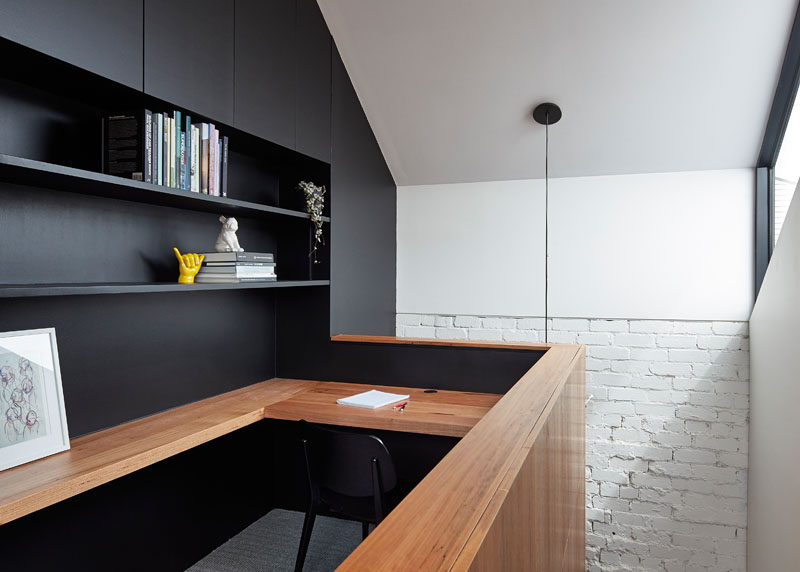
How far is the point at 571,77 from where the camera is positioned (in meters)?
2.90

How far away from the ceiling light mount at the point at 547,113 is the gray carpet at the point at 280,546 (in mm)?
2254

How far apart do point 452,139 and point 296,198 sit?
1.04 metres

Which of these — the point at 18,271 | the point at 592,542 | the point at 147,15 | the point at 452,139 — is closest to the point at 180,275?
the point at 18,271

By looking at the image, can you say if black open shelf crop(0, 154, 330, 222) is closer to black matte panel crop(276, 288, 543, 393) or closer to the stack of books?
the stack of books

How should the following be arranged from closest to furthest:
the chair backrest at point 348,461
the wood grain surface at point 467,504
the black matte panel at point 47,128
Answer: the wood grain surface at point 467,504, the black matte panel at point 47,128, the chair backrest at point 348,461

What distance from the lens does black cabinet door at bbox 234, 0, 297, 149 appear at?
229cm

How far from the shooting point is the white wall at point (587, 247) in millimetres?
3180

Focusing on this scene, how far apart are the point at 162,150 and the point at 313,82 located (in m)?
1.11

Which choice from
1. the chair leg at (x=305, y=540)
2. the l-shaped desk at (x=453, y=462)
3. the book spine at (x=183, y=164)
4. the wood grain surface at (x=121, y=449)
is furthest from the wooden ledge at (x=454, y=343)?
the book spine at (x=183, y=164)

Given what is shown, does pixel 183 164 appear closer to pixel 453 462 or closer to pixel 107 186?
A: pixel 107 186

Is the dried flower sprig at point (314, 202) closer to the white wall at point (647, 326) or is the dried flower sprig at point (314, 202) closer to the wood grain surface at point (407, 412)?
the wood grain surface at point (407, 412)

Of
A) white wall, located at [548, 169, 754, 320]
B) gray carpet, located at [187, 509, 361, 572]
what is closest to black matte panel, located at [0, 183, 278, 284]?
gray carpet, located at [187, 509, 361, 572]

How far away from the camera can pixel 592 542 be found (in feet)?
11.1

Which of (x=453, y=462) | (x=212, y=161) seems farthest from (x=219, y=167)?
(x=453, y=462)
